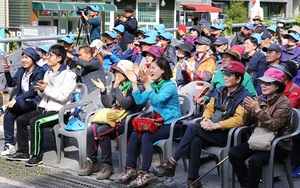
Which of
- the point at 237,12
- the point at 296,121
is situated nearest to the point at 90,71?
the point at 296,121

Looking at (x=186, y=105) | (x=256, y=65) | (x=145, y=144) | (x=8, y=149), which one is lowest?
(x=8, y=149)

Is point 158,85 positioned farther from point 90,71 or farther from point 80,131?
point 90,71

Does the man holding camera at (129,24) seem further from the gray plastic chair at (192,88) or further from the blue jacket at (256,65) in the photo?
the gray plastic chair at (192,88)

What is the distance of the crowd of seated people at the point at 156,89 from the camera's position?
6.51 metres

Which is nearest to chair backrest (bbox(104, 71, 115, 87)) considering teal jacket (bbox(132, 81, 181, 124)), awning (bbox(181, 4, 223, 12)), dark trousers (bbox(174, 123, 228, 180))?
teal jacket (bbox(132, 81, 181, 124))

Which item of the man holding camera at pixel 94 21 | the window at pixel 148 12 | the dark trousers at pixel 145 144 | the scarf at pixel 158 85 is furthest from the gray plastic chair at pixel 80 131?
the window at pixel 148 12

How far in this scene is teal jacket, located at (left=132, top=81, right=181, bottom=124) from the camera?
6.97 meters

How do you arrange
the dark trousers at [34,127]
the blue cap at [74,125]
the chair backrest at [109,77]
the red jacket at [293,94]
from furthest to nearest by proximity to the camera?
the chair backrest at [109,77] < the dark trousers at [34,127] < the blue cap at [74,125] < the red jacket at [293,94]

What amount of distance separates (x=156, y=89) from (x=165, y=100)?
205mm

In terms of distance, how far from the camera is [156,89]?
281 inches

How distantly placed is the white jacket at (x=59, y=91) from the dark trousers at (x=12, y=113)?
0.74 feet

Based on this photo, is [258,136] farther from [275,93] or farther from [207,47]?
[207,47]

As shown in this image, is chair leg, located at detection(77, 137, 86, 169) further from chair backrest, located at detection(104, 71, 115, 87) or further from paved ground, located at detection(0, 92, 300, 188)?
chair backrest, located at detection(104, 71, 115, 87)

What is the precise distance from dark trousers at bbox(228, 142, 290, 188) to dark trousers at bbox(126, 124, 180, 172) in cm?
106
